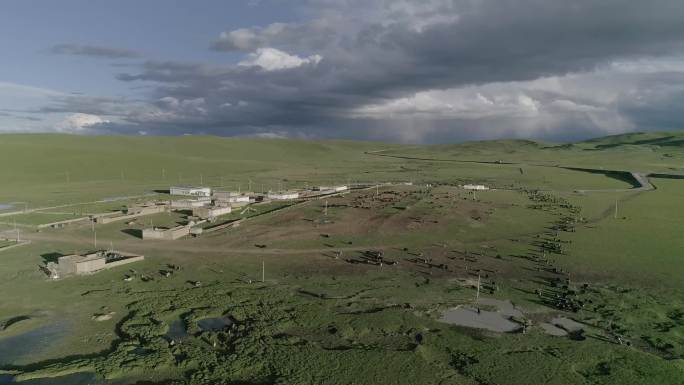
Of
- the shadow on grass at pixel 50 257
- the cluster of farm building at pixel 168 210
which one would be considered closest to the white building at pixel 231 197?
the cluster of farm building at pixel 168 210

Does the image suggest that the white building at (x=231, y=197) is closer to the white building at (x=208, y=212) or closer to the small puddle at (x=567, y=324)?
the white building at (x=208, y=212)

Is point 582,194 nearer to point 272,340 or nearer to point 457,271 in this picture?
point 457,271

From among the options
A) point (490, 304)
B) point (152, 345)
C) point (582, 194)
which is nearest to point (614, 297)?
point (490, 304)

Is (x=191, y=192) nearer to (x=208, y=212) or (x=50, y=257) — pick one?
(x=208, y=212)

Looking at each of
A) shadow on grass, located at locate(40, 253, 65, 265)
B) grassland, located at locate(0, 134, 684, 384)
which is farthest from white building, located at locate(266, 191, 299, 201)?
shadow on grass, located at locate(40, 253, 65, 265)

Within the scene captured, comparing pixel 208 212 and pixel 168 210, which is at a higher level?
pixel 208 212

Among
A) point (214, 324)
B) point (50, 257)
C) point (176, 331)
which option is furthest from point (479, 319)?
point (50, 257)

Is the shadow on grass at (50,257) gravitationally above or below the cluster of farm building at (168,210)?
below

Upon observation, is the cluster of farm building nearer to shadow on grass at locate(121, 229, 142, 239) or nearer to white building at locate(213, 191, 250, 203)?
white building at locate(213, 191, 250, 203)
